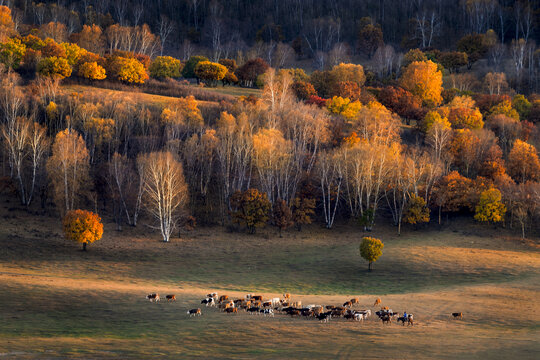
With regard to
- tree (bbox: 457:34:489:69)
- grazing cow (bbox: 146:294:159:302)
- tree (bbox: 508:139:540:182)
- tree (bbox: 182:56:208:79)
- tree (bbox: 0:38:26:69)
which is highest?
tree (bbox: 457:34:489:69)

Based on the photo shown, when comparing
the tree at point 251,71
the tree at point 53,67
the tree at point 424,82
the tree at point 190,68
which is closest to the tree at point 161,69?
the tree at point 190,68

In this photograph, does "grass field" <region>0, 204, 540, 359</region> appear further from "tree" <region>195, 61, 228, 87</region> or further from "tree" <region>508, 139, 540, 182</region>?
"tree" <region>195, 61, 228, 87</region>

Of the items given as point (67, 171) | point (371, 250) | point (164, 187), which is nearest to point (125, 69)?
point (67, 171)

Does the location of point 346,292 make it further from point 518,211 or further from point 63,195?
point 63,195

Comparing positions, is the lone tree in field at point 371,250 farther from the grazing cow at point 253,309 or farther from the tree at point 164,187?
the tree at point 164,187

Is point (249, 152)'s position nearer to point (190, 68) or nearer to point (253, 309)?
point (253, 309)

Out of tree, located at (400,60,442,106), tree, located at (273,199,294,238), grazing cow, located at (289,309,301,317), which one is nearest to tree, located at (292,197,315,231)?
tree, located at (273,199,294,238)
